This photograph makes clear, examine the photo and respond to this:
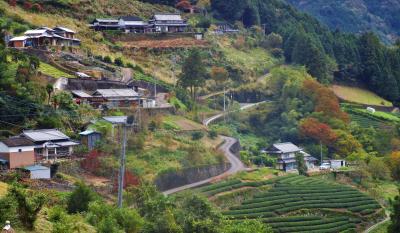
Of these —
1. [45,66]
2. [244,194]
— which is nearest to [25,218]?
[244,194]

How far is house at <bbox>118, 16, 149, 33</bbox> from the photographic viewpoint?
2746 inches

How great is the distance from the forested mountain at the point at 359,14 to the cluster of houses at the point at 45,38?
102665 millimetres

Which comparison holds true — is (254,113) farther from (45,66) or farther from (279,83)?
(45,66)

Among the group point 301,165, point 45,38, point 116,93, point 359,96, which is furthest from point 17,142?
point 359,96

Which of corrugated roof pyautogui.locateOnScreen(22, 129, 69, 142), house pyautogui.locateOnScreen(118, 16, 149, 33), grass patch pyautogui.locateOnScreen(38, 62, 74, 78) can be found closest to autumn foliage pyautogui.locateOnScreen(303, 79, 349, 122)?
house pyautogui.locateOnScreen(118, 16, 149, 33)

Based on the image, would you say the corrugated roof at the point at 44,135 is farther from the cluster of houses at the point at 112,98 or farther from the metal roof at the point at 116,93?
the metal roof at the point at 116,93

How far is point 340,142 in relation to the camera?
60.5 m

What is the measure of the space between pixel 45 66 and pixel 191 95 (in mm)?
13425

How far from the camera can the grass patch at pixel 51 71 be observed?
166 feet

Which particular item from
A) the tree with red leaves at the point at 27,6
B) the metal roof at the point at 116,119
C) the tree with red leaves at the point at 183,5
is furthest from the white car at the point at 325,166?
the tree with red leaves at the point at 183,5

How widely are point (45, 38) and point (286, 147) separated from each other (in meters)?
20.2

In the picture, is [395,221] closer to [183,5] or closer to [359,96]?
[359,96]

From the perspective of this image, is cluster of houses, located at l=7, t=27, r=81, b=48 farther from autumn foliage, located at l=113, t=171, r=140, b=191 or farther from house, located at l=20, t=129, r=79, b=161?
autumn foliage, located at l=113, t=171, r=140, b=191

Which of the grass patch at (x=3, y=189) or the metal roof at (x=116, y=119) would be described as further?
the metal roof at (x=116, y=119)
